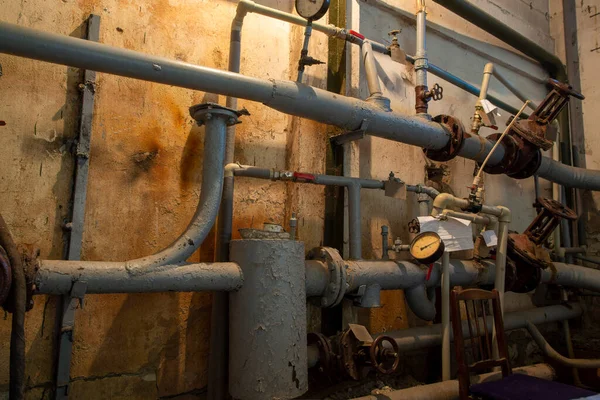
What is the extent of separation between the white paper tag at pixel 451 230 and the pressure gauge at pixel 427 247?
43mm

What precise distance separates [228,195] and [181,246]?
0.33 meters

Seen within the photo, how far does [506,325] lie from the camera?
220 cm

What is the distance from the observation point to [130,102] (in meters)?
1.50

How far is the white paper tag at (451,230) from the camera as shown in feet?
5.51

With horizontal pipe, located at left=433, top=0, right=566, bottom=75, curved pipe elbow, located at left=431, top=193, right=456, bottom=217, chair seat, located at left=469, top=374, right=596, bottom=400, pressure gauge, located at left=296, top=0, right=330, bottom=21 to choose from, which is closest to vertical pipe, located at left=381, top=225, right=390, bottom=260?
curved pipe elbow, located at left=431, top=193, right=456, bottom=217

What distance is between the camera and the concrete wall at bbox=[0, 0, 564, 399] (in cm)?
130

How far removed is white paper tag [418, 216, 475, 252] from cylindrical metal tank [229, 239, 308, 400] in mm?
669

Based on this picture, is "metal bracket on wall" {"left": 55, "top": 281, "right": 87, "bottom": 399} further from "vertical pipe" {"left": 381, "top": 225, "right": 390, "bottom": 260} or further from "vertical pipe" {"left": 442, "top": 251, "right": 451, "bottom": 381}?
"vertical pipe" {"left": 442, "top": 251, "right": 451, "bottom": 381}

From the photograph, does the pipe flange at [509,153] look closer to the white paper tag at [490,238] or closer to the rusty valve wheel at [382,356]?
the white paper tag at [490,238]

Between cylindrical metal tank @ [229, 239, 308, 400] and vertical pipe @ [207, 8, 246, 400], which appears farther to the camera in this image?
vertical pipe @ [207, 8, 246, 400]

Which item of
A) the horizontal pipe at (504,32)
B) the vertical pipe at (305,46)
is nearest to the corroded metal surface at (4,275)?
the vertical pipe at (305,46)

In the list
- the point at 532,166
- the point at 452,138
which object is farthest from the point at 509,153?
the point at 452,138

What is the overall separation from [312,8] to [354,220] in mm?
862

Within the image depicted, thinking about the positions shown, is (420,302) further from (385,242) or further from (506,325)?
(506,325)
